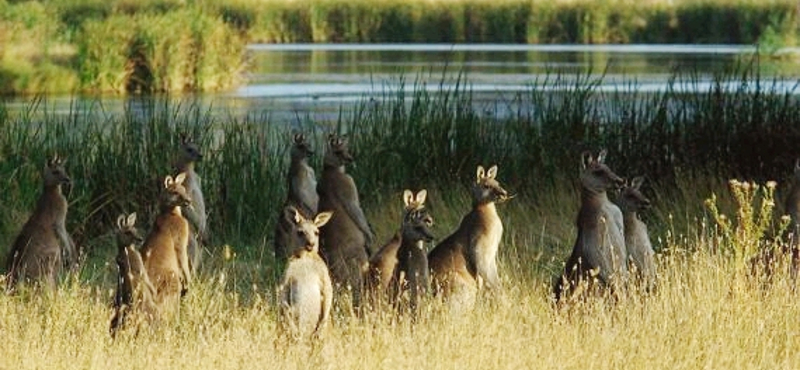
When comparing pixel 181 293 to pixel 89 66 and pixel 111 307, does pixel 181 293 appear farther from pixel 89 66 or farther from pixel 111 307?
pixel 89 66

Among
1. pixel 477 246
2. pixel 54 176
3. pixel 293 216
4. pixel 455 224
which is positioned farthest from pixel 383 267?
pixel 455 224

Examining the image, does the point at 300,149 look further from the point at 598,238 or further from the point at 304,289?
the point at 304,289

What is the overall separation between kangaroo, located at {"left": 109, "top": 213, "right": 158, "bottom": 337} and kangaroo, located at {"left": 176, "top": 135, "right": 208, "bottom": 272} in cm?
176

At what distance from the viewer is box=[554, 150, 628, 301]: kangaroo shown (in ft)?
31.9

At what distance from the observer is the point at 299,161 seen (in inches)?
508

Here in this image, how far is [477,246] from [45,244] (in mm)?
2817

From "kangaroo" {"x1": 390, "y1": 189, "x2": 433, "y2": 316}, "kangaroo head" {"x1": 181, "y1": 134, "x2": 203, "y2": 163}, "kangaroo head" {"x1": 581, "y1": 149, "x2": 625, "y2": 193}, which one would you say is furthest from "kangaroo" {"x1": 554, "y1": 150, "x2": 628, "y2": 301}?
"kangaroo head" {"x1": 181, "y1": 134, "x2": 203, "y2": 163}

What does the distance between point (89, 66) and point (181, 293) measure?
28174 mm

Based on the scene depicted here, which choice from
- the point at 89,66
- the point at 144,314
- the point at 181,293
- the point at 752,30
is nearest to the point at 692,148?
the point at 181,293

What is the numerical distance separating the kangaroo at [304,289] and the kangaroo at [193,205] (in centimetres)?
253

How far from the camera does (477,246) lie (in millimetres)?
10125

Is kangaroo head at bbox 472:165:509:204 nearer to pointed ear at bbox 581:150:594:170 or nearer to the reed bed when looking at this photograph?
pointed ear at bbox 581:150:594:170

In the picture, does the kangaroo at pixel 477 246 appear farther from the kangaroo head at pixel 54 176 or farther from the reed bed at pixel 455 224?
the kangaroo head at pixel 54 176

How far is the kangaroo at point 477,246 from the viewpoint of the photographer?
10031 millimetres
